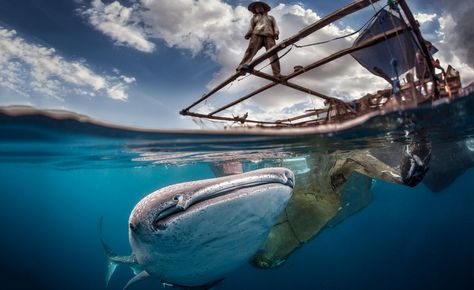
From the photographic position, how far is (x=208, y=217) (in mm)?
2305

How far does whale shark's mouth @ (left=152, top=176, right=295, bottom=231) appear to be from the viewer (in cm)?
232

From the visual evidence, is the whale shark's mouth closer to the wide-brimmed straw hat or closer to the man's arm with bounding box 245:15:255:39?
the man's arm with bounding box 245:15:255:39

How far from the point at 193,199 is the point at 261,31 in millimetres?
4687

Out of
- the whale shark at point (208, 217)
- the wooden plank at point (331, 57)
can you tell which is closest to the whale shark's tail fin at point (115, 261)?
the whale shark at point (208, 217)

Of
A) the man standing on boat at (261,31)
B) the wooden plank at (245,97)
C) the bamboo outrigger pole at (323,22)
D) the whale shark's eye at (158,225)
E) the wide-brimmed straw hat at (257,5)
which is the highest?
the wide-brimmed straw hat at (257,5)

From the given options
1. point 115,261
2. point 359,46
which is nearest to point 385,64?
point 359,46

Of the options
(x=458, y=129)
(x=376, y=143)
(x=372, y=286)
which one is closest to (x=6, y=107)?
(x=376, y=143)

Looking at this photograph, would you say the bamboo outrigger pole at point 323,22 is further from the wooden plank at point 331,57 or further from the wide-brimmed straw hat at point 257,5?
the wide-brimmed straw hat at point 257,5

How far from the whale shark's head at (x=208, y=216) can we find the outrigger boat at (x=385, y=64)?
2.77 metres

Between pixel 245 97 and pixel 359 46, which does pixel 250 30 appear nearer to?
pixel 245 97

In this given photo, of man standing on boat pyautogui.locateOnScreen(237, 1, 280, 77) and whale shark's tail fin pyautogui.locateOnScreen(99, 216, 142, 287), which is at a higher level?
man standing on boat pyautogui.locateOnScreen(237, 1, 280, 77)

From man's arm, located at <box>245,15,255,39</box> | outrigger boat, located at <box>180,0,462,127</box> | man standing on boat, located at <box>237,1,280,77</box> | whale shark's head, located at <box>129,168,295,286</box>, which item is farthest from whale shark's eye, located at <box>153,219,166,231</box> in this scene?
man's arm, located at <box>245,15,255,39</box>

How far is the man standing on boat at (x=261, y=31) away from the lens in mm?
5676

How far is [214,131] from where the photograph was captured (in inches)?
308
